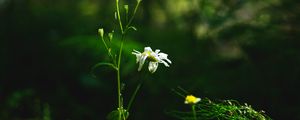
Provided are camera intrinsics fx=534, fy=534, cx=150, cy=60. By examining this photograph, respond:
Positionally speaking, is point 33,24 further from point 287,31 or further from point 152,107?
point 287,31

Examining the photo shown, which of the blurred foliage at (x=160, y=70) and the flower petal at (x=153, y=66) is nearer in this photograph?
the flower petal at (x=153, y=66)

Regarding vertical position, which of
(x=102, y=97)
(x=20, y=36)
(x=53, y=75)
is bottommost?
(x=102, y=97)

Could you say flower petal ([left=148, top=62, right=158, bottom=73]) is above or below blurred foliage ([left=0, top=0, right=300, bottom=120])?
below

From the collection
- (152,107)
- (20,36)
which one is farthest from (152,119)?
(20,36)

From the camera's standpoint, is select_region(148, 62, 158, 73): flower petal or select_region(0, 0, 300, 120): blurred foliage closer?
select_region(148, 62, 158, 73): flower petal

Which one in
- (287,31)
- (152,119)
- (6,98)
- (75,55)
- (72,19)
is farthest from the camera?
(72,19)

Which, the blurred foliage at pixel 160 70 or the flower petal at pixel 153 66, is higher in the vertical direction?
the blurred foliage at pixel 160 70

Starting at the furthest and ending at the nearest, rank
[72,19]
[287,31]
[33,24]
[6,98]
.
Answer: [72,19], [33,24], [6,98], [287,31]

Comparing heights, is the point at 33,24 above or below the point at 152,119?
above
